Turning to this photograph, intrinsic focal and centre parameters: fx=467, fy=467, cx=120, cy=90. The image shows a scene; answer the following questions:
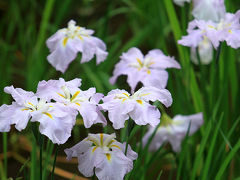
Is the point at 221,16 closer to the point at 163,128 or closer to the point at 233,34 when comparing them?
the point at 233,34

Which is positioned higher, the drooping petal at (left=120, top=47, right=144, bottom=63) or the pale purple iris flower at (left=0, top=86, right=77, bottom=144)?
the pale purple iris flower at (left=0, top=86, right=77, bottom=144)

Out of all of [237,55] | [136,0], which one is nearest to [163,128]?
[237,55]

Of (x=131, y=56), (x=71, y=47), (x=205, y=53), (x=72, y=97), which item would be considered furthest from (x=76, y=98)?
(x=205, y=53)

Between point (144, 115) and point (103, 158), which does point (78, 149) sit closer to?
point (103, 158)

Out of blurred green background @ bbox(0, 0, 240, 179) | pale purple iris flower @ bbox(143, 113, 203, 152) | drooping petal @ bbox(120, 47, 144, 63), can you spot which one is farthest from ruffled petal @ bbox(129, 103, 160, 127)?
pale purple iris flower @ bbox(143, 113, 203, 152)

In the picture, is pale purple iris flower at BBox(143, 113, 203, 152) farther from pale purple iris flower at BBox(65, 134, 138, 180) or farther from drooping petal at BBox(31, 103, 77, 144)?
drooping petal at BBox(31, 103, 77, 144)

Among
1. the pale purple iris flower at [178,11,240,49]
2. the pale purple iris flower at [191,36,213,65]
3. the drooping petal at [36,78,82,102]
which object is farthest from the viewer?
the pale purple iris flower at [191,36,213,65]

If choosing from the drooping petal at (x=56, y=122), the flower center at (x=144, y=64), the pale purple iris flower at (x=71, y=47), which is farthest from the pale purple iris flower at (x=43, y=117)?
the flower center at (x=144, y=64)
